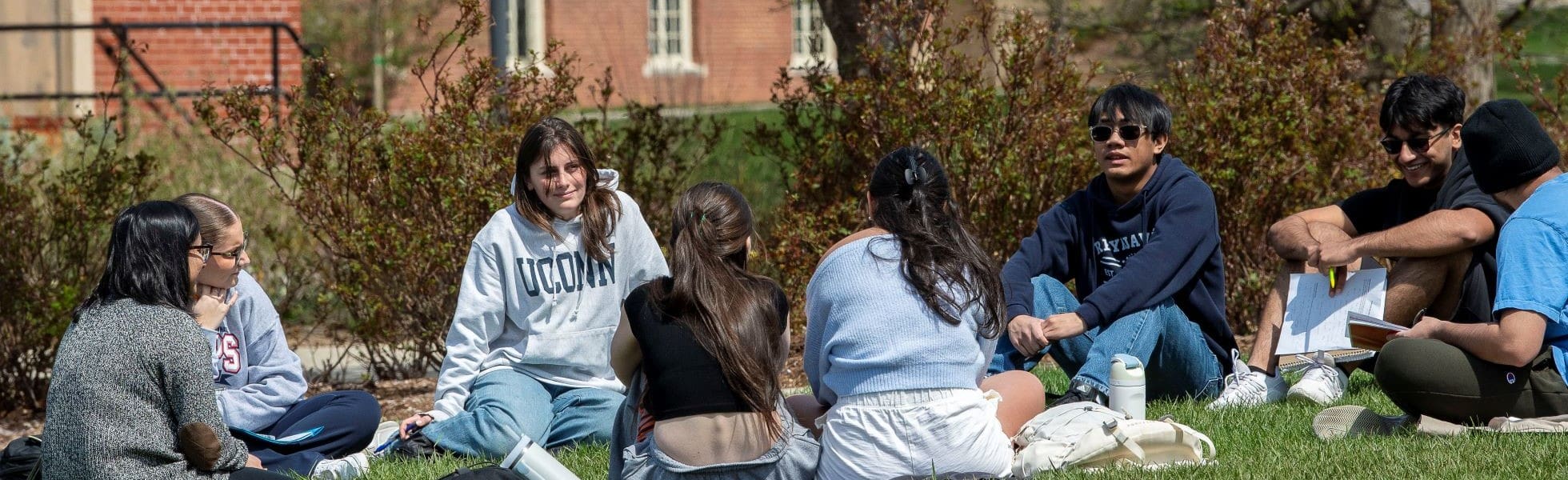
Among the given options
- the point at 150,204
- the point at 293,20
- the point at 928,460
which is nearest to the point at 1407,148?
the point at 928,460

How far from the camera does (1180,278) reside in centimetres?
490

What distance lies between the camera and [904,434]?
3658mm

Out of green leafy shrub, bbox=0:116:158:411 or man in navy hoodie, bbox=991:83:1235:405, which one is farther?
green leafy shrub, bbox=0:116:158:411

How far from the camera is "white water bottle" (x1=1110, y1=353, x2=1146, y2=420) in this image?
4.35 metres

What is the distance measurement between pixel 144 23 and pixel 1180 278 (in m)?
10.5

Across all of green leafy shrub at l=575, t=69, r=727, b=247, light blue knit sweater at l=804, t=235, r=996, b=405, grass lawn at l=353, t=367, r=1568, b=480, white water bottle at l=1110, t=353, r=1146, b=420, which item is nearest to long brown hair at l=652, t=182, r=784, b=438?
light blue knit sweater at l=804, t=235, r=996, b=405

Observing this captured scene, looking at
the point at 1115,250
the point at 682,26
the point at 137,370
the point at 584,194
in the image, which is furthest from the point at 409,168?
the point at 682,26

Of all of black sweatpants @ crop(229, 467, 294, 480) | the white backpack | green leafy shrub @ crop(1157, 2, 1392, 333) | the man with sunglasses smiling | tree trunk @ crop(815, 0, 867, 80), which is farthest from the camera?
tree trunk @ crop(815, 0, 867, 80)

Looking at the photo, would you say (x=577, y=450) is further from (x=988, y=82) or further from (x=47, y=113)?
(x=47, y=113)

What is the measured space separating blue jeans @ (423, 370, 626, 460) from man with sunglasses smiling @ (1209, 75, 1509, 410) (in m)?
2.08

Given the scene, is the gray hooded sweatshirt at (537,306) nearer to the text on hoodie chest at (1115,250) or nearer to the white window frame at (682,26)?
the text on hoodie chest at (1115,250)

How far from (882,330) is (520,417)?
5.05 feet

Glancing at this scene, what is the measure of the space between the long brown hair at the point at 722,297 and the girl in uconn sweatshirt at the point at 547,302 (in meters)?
1.29

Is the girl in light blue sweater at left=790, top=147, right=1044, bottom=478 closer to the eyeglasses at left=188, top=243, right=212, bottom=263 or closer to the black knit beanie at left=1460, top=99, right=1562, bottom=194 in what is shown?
the black knit beanie at left=1460, top=99, right=1562, bottom=194
